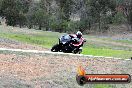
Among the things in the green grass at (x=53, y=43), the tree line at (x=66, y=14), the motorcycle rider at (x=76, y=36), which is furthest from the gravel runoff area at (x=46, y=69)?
→ the tree line at (x=66, y=14)

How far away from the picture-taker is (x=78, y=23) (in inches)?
3295

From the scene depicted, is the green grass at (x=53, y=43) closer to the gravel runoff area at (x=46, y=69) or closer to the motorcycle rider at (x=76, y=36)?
the motorcycle rider at (x=76, y=36)

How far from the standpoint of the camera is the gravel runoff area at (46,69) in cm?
1436

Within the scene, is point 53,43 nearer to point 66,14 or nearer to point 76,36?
point 76,36

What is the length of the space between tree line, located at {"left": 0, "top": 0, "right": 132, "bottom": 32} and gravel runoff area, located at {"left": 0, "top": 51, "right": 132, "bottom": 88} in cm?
5892

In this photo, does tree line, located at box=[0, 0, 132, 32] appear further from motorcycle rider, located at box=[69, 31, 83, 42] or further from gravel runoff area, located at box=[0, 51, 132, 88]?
gravel runoff area, located at box=[0, 51, 132, 88]

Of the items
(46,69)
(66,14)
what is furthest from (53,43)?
(66,14)

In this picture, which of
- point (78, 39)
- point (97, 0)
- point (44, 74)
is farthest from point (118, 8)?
point (44, 74)

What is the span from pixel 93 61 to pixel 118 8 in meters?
71.0

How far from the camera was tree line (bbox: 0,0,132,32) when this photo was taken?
79688mm

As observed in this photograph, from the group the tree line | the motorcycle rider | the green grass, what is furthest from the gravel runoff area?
the tree line

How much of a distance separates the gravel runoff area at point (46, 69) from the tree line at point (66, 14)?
5892 centimetres

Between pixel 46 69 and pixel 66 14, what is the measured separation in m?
73.9

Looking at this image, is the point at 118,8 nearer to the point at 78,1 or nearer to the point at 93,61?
the point at 78,1
